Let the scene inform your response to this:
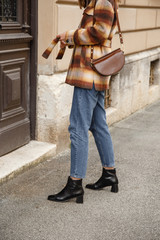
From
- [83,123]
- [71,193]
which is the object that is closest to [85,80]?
[83,123]

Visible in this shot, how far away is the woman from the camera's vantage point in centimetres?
333

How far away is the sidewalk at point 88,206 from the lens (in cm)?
311

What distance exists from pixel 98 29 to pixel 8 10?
1436 mm

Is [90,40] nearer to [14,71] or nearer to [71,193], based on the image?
[71,193]

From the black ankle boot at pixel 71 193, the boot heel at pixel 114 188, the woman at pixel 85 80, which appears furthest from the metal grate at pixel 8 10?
the boot heel at pixel 114 188

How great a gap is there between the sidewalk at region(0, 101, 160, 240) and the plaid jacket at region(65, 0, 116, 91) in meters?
0.95

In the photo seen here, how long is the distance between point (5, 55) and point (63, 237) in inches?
79.4

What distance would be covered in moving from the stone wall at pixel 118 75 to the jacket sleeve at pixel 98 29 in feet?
4.18

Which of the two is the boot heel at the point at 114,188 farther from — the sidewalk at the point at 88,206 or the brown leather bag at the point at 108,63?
the brown leather bag at the point at 108,63

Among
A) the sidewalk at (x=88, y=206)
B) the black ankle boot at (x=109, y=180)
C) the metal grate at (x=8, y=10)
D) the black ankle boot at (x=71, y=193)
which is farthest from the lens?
the metal grate at (x=8, y=10)

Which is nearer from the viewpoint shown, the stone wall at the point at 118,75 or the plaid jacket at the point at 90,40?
the plaid jacket at the point at 90,40

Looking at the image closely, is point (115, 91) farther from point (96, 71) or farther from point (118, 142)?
point (96, 71)

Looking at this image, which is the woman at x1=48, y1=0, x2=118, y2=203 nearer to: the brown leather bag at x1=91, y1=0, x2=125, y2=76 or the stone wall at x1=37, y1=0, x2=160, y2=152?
the brown leather bag at x1=91, y1=0, x2=125, y2=76

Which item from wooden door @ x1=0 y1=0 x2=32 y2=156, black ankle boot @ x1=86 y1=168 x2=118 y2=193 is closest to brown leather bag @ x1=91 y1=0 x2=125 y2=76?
black ankle boot @ x1=86 y1=168 x2=118 y2=193
